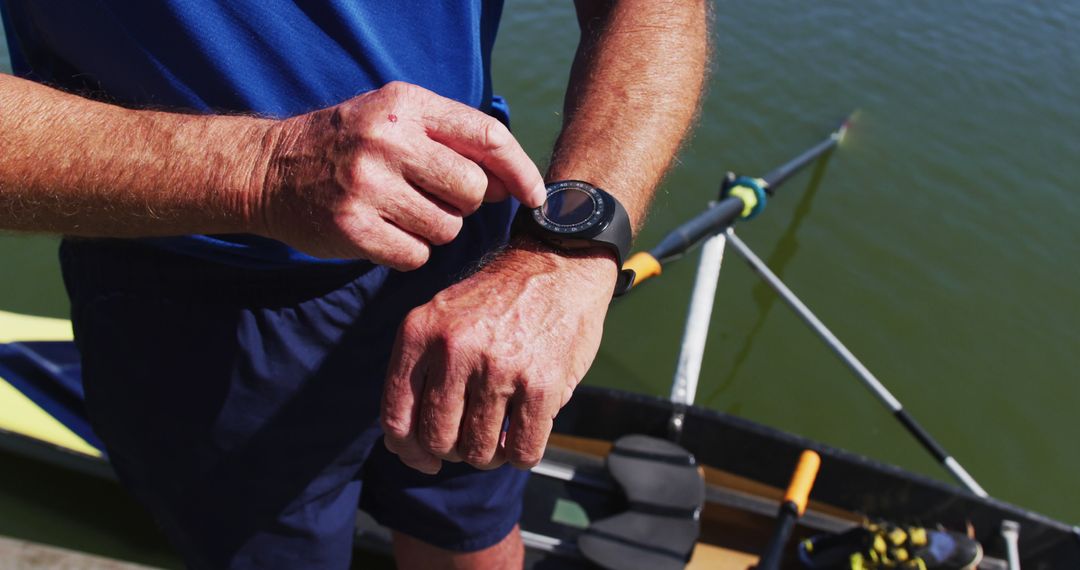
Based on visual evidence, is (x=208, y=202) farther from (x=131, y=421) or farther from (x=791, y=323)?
(x=791, y=323)

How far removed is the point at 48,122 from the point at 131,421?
26.3 inches

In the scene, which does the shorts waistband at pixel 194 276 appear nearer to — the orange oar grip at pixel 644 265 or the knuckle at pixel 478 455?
the knuckle at pixel 478 455

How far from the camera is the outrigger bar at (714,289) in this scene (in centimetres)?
299

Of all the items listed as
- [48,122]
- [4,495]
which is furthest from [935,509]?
[4,495]

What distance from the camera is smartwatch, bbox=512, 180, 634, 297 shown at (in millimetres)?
1131

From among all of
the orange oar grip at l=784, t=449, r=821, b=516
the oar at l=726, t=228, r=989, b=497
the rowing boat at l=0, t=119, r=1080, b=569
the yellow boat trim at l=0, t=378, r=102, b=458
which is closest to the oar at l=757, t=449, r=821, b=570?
the orange oar grip at l=784, t=449, r=821, b=516

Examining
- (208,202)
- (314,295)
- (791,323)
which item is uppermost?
(208,202)

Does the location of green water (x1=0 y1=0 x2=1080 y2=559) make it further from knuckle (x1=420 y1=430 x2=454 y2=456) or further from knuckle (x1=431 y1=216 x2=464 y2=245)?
knuckle (x1=420 y1=430 x2=454 y2=456)

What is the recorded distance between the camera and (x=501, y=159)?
3.32 ft

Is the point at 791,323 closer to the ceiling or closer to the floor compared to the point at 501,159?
closer to the floor

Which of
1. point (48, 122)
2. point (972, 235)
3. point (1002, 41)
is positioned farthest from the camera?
point (1002, 41)

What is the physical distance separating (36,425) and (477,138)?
2.72 meters

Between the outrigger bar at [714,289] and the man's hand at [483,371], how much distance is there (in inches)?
70.0

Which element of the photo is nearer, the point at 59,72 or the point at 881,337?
the point at 59,72
